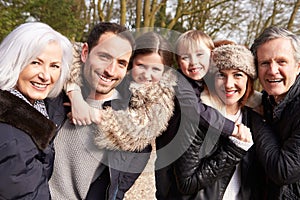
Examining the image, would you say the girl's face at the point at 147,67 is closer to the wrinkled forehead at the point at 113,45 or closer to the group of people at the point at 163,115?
the group of people at the point at 163,115

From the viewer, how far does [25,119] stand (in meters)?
1.58

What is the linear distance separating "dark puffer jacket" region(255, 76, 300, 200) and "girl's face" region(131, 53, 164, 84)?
697mm

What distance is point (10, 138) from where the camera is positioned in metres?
1.49

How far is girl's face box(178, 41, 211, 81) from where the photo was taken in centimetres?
230

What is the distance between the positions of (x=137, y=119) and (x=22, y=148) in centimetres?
64

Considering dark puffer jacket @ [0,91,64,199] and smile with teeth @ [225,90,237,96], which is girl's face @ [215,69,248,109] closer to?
smile with teeth @ [225,90,237,96]

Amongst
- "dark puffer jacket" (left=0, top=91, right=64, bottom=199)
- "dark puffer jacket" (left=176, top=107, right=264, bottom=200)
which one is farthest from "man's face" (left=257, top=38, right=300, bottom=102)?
"dark puffer jacket" (left=0, top=91, right=64, bottom=199)

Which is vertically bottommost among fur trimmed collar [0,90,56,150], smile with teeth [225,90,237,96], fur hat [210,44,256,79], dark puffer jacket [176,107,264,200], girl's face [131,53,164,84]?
dark puffer jacket [176,107,264,200]

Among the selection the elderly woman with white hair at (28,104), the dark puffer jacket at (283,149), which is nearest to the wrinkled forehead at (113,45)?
→ the elderly woman with white hair at (28,104)

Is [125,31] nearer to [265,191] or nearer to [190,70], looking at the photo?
[190,70]

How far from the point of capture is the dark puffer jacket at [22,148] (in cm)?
148

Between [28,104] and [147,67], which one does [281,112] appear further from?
[28,104]

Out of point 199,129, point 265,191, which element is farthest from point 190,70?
point 265,191

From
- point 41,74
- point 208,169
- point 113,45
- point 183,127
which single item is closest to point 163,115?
point 183,127
